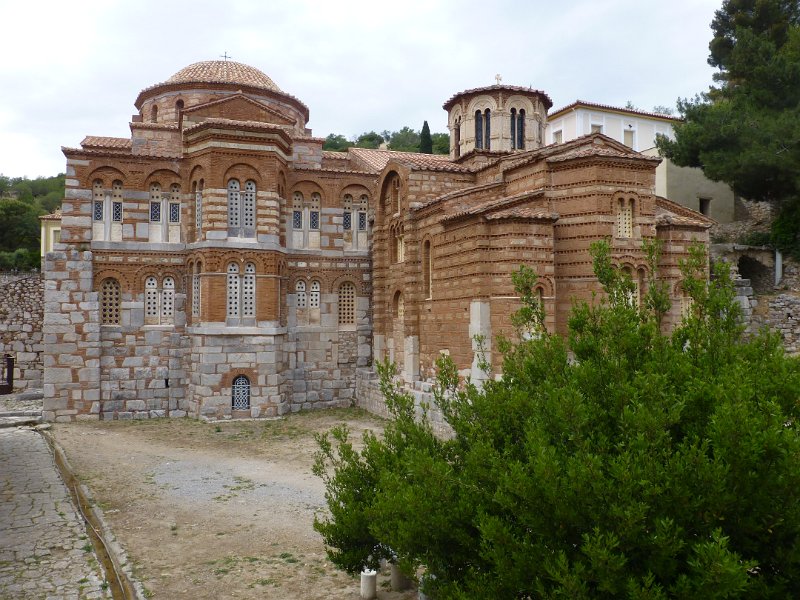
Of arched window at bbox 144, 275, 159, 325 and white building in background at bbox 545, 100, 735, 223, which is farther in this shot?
white building in background at bbox 545, 100, 735, 223

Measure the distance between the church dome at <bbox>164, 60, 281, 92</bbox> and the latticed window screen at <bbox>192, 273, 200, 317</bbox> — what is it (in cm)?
694

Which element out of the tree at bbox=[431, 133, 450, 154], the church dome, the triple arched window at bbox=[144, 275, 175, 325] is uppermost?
the tree at bbox=[431, 133, 450, 154]

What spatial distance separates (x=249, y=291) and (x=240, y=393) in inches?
108

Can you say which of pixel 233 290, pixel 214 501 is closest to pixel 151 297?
pixel 233 290

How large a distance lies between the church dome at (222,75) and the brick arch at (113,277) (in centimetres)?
700

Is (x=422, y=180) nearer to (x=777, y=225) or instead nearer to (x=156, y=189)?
(x=156, y=189)

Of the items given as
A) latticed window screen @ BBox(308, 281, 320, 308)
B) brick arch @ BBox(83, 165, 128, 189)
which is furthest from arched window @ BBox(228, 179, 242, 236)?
brick arch @ BBox(83, 165, 128, 189)

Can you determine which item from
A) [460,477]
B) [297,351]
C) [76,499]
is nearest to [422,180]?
[297,351]

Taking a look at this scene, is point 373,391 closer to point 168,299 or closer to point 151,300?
point 168,299

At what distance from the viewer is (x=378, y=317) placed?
1845 cm

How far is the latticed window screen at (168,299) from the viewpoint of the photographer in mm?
17422

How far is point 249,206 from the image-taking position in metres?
17.0

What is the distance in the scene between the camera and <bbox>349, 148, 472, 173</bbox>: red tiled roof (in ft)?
53.7

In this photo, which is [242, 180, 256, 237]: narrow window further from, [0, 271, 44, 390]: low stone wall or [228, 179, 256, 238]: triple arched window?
[0, 271, 44, 390]: low stone wall
